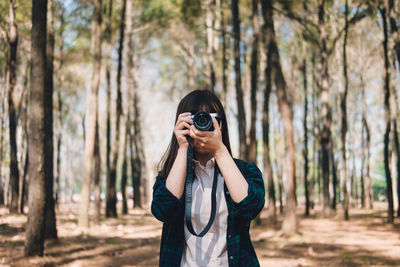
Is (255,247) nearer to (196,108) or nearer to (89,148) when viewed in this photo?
(89,148)

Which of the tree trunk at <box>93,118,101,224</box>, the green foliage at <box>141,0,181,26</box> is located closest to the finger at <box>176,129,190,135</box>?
the tree trunk at <box>93,118,101,224</box>

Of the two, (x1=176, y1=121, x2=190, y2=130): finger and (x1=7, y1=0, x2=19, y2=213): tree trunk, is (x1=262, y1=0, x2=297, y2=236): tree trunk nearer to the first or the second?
(x1=7, y1=0, x2=19, y2=213): tree trunk

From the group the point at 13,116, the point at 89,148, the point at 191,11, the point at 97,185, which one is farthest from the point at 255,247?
the point at 191,11

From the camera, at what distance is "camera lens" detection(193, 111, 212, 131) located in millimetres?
1761

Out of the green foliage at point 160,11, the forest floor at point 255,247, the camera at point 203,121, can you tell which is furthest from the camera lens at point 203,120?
the green foliage at point 160,11

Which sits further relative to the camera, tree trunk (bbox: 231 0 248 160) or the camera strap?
tree trunk (bbox: 231 0 248 160)

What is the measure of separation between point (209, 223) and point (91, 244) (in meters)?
7.93

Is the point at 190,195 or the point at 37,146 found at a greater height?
the point at 37,146

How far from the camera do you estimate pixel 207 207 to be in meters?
1.79

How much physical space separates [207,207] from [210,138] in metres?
0.31

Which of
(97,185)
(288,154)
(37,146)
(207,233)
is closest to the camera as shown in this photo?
(207,233)

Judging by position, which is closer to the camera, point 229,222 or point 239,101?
point 229,222

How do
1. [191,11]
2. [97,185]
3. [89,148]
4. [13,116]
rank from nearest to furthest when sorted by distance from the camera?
1. [89,148]
2. [13,116]
3. [97,185]
4. [191,11]

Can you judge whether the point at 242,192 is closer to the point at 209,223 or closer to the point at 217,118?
the point at 209,223
